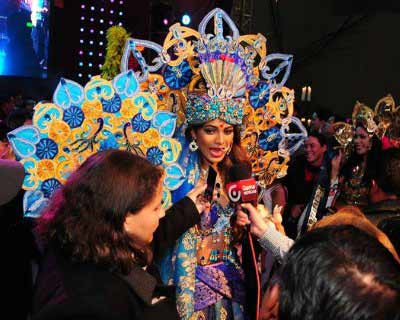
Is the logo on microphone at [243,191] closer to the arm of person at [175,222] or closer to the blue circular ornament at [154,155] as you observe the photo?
Answer: the arm of person at [175,222]

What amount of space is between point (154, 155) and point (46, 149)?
506 millimetres

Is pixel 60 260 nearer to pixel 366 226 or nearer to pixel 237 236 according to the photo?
pixel 366 226

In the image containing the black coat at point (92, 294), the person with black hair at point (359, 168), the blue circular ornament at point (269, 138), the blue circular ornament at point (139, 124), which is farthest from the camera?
the person with black hair at point (359, 168)

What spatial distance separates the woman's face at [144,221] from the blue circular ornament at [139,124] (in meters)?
0.77

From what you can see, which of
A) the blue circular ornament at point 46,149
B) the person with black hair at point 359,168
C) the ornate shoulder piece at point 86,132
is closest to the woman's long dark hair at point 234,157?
the ornate shoulder piece at point 86,132

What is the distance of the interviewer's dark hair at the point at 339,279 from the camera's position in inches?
38.3

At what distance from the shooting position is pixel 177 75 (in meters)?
2.83

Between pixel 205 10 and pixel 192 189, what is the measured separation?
7412 millimetres

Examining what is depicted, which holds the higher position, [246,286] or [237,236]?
[237,236]

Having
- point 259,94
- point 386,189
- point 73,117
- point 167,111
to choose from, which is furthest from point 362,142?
point 73,117

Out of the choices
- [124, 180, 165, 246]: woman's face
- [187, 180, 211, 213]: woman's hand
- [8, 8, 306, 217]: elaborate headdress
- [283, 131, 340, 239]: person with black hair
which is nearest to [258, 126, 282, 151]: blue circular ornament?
[8, 8, 306, 217]: elaborate headdress

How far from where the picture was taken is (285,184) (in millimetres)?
5488

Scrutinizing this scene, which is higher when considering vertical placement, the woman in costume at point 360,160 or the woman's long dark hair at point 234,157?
the woman's long dark hair at point 234,157

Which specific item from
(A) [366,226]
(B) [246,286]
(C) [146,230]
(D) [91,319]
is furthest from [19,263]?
(A) [366,226]
